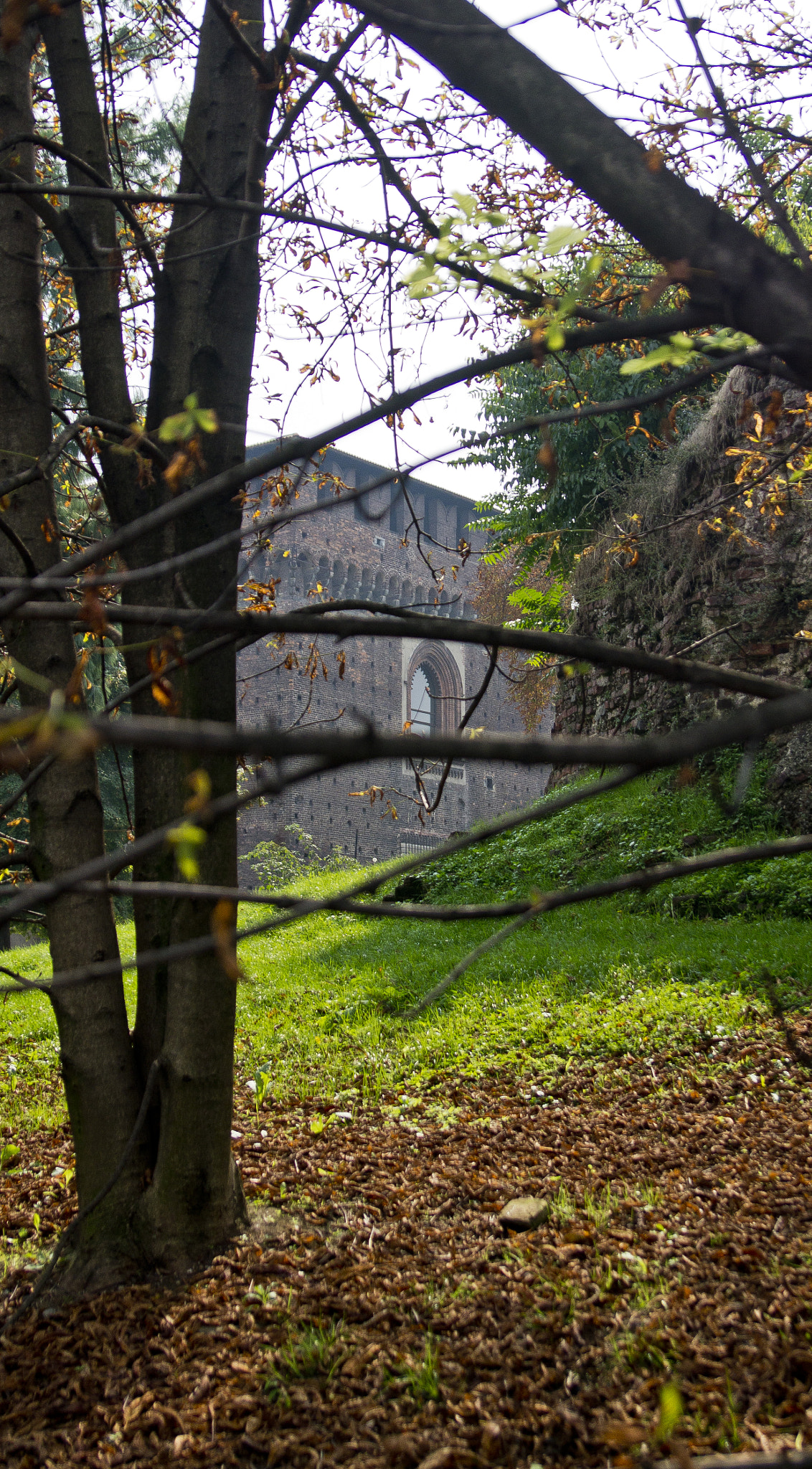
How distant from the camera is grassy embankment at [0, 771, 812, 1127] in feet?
14.9

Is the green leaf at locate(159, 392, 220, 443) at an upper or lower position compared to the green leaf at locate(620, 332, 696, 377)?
lower

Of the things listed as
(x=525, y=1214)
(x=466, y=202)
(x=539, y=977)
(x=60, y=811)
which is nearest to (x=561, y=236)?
(x=466, y=202)

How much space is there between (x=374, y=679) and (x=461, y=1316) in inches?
969

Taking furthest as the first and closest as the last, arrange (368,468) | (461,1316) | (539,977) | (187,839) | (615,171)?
(368,468) → (539,977) → (461,1316) → (615,171) → (187,839)

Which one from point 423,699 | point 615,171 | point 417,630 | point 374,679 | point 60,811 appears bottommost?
point 60,811

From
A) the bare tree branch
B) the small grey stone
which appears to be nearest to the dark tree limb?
the bare tree branch

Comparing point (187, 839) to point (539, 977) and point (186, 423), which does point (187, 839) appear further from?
point (539, 977)

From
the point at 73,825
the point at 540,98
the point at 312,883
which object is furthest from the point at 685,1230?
the point at 312,883

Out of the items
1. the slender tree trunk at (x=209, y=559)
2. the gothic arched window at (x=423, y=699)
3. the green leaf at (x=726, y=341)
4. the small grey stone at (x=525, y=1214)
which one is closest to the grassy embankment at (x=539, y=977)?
the small grey stone at (x=525, y=1214)

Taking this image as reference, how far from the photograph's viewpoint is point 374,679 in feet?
87.8

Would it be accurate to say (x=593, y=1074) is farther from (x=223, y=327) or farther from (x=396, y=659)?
(x=396, y=659)

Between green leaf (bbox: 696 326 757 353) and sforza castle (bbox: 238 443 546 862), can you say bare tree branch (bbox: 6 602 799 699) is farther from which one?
sforza castle (bbox: 238 443 546 862)

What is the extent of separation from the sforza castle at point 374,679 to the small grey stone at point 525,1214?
18.7 metres

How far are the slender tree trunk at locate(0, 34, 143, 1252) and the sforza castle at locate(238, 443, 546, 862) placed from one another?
59.1ft
